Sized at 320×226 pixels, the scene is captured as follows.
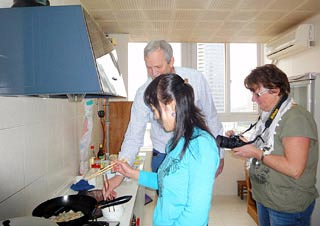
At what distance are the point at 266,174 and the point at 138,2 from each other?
77.1 inches

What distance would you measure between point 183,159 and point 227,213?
2.95 meters

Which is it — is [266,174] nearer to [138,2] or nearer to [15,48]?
[15,48]

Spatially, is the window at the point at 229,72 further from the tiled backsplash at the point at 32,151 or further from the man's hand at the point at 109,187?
the man's hand at the point at 109,187

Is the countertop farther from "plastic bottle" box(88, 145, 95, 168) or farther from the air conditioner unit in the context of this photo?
the air conditioner unit

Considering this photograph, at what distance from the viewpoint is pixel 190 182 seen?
2.99ft

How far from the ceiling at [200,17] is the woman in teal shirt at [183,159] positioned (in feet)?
6.26

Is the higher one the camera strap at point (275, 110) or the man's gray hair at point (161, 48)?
the man's gray hair at point (161, 48)

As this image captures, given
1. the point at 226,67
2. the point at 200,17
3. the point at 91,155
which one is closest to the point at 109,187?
the point at 91,155

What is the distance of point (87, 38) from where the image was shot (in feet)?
3.30

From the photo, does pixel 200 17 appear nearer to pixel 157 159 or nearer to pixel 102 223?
pixel 157 159

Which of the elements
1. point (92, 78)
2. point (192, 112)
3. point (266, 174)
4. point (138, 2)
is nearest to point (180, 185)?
point (192, 112)

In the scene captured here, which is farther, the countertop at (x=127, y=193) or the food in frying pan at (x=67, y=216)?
the countertop at (x=127, y=193)

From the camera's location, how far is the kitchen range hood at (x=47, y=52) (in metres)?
1.00

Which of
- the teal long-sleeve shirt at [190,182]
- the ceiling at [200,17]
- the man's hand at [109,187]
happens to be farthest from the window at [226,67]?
the teal long-sleeve shirt at [190,182]
